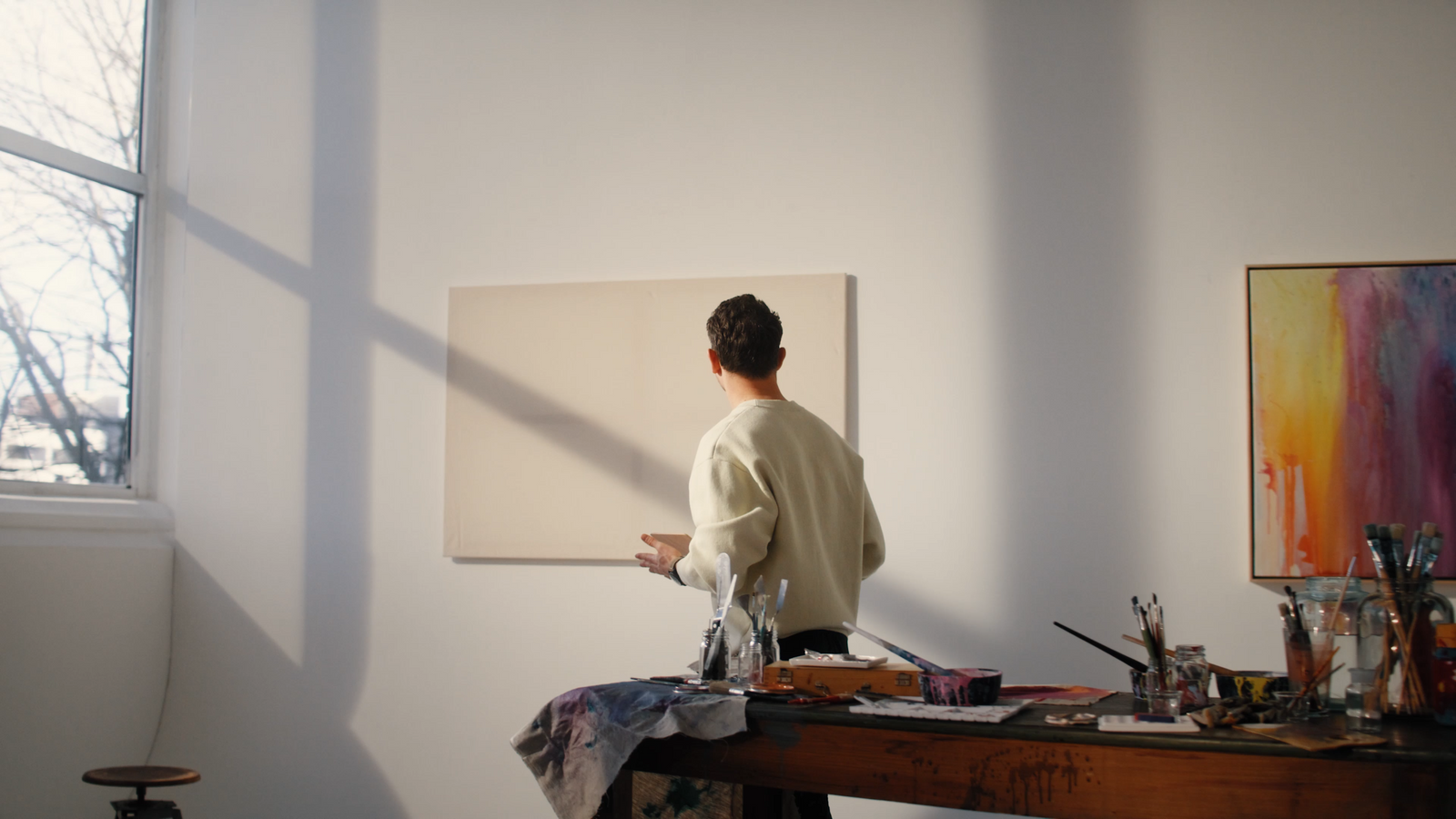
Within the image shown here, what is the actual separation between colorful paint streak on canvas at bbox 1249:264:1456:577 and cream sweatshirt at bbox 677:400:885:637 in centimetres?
151

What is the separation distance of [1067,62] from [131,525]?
3.44 meters

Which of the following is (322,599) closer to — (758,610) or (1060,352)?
(758,610)

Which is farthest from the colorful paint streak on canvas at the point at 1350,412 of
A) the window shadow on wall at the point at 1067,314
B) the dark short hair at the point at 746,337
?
the dark short hair at the point at 746,337

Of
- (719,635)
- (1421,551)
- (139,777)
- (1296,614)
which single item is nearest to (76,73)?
(139,777)

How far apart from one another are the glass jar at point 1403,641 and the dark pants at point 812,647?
958 millimetres

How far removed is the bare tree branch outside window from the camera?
3.72 metres

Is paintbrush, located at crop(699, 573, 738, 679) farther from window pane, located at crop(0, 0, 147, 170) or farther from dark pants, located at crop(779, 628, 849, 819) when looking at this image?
window pane, located at crop(0, 0, 147, 170)

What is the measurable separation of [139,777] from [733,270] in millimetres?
2177

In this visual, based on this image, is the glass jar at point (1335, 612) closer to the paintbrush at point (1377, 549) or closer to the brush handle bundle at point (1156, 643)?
the paintbrush at point (1377, 549)

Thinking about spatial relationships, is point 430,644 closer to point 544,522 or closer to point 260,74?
point 544,522

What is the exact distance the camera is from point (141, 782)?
280 cm

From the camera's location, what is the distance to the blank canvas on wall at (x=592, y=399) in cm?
361

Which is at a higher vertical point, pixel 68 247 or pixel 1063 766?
pixel 68 247

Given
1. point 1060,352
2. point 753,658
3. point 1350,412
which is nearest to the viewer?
point 753,658
